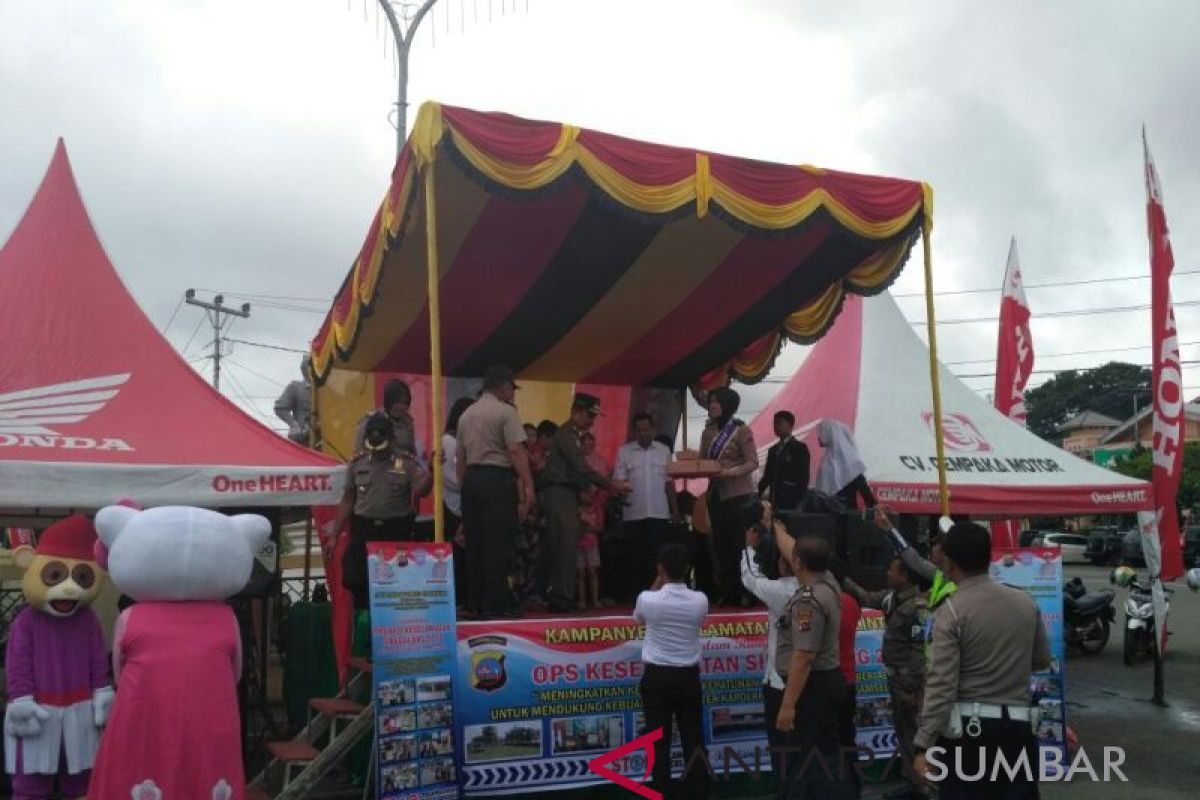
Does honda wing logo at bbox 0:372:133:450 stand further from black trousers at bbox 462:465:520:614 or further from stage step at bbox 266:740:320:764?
black trousers at bbox 462:465:520:614

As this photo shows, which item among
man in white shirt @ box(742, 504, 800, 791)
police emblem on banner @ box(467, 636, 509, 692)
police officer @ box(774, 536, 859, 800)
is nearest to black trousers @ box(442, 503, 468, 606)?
police emblem on banner @ box(467, 636, 509, 692)

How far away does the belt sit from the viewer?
3199 mm

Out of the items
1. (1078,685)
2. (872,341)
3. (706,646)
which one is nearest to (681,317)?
(706,646)

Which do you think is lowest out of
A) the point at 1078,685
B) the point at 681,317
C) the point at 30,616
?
the point at 1078,685

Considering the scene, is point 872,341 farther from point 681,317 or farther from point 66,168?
point 66,168

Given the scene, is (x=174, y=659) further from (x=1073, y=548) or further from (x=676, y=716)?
(x=1073, y=548)

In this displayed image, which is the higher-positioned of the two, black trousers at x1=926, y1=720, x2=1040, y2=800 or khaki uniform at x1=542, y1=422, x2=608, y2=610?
khaki uniform at x1=542, y1=422, x2=608, y2=610

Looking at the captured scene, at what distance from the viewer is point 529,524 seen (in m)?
A: 6.70

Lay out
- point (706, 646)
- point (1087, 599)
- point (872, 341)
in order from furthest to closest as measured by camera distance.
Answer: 1. point (1087, 599)
2. point (872, 341)
3. point (706, 646)

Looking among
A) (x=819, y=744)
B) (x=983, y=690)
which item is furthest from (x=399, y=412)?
(x=983, y=690)

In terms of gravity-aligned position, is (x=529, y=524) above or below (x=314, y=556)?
above

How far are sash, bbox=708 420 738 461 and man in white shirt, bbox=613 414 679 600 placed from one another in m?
0.34

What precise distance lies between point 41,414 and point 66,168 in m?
2.45

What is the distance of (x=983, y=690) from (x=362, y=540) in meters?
3.68
